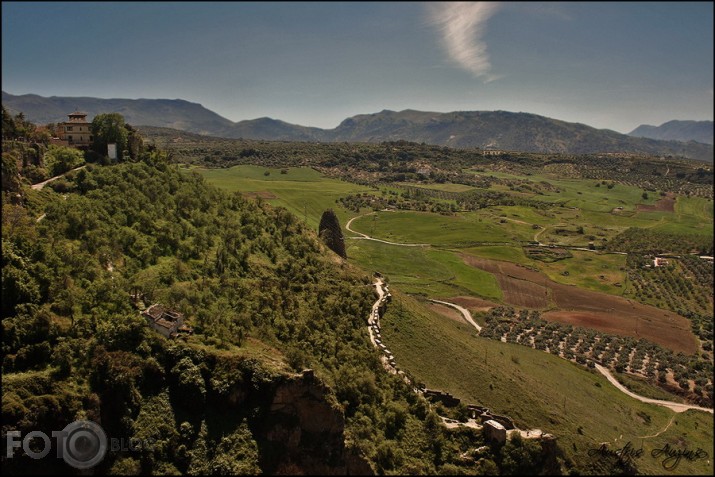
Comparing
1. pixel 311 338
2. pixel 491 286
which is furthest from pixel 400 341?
pixel 491 286

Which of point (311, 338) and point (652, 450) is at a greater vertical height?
point (311, 338)

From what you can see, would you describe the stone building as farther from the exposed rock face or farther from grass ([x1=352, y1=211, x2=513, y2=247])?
grass ([x1=352, y1=211, x2=513, y2=247])

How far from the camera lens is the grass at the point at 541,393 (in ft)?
136

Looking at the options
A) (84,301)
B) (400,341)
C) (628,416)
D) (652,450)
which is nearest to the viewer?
(84,301)

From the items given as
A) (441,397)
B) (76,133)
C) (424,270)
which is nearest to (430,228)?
(424,270)

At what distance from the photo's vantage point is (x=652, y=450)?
4644cm

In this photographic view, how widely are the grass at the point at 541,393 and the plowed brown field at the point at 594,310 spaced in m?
25.2

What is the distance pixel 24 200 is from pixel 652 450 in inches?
2649

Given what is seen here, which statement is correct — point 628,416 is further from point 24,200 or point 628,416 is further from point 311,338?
point 24,200

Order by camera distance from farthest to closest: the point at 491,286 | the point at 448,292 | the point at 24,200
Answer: the point at 491,286
the point at 448,292
the point at 24,200

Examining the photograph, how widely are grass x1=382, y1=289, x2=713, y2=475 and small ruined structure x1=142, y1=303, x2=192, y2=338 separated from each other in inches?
852

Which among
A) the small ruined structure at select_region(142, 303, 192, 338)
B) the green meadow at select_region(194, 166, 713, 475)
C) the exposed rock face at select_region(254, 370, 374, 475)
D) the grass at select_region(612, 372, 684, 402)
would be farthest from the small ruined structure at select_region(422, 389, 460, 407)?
the grass at select_region(612, 372, 684, 402)

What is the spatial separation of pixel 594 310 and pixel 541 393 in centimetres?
5507

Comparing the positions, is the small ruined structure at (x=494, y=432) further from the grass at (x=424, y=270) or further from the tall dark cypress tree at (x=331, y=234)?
the grass at (x=424, y=270)
